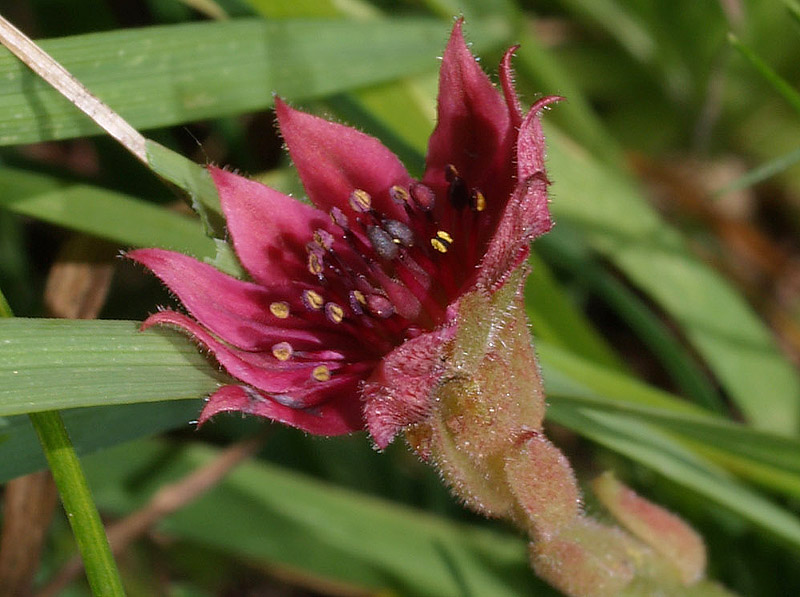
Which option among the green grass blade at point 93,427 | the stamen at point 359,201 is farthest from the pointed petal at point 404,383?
the green grass blade at point 93,427

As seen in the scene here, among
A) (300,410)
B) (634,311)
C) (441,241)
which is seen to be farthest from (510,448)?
(634,311)

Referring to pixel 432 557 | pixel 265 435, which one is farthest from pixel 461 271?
pixel 432 557

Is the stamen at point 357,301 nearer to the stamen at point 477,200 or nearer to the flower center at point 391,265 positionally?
the flower center at point 391,265

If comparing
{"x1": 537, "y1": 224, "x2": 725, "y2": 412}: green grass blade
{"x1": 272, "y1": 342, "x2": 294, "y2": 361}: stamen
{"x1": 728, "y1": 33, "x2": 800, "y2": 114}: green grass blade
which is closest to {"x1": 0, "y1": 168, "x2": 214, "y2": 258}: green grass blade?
{"x1": 272, "y1": 342, "x2": 294, "y2": 361}: stamen

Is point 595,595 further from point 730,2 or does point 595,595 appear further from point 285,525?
point 730,2

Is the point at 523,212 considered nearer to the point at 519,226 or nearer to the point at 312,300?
the point at 519,226
